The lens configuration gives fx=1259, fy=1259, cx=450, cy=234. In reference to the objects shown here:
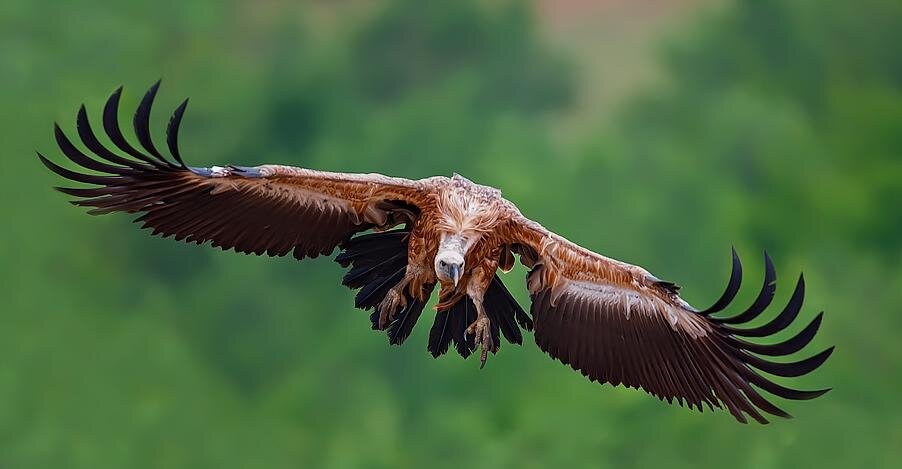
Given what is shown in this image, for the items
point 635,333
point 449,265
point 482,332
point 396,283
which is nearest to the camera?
point 449,265

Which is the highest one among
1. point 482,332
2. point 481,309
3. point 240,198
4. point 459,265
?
point 240,198

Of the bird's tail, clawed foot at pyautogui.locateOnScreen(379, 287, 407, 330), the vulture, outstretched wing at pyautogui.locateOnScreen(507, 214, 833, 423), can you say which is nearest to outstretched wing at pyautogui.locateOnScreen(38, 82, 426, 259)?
the vulture

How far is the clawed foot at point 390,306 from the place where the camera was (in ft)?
22.4

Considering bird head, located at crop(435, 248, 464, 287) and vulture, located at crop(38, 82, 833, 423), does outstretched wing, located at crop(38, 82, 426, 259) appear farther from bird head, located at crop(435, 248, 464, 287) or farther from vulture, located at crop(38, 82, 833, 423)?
bird head, located at crop(435, 248, 464, 287)

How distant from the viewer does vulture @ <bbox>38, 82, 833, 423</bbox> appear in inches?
267

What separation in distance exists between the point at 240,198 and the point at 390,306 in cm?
107

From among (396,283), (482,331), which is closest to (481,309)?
(482,331)

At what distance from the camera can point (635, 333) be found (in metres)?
7.35

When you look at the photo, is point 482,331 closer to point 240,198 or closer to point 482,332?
point 482,332

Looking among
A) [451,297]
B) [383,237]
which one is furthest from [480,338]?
[383,237]

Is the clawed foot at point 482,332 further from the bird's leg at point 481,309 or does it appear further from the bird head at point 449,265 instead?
the bird head at point 449,265

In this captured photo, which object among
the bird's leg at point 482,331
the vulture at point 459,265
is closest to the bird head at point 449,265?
the vulture at point 459,265

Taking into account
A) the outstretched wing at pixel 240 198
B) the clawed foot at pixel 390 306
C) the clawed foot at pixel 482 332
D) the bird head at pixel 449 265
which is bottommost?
the clawed foot at pixel 482 332

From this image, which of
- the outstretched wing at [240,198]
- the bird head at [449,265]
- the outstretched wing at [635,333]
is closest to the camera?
the bird head at [449,265]
